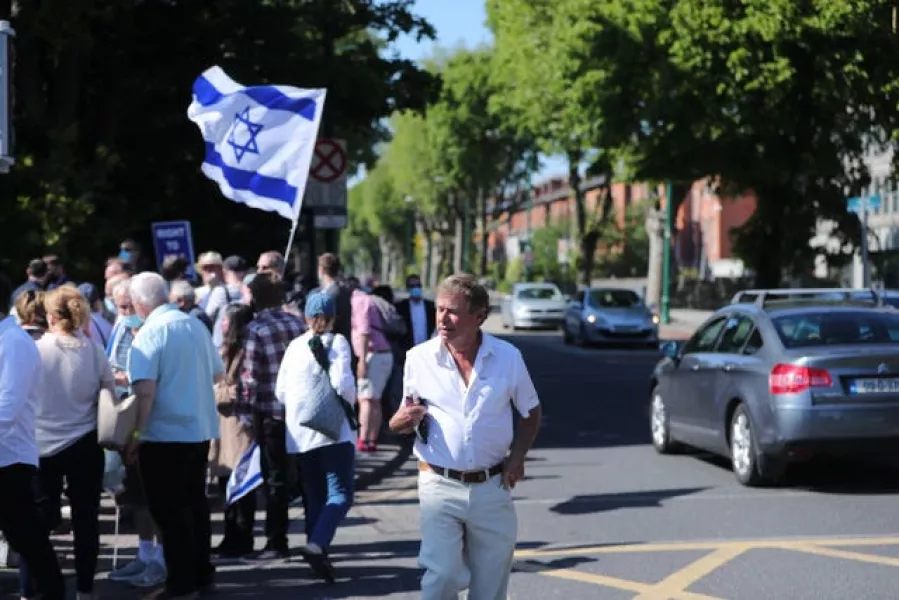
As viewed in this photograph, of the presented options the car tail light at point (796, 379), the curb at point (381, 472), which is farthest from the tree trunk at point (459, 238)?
the car tail light at point (796, 379)

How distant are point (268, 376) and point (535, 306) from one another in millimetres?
40891

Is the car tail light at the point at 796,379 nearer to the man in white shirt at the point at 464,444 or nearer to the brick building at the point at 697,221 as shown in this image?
the man in white shirt at the point at 464,444

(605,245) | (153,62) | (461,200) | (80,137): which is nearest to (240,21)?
(153,62)

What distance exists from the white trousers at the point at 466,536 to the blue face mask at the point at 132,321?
3.76 m

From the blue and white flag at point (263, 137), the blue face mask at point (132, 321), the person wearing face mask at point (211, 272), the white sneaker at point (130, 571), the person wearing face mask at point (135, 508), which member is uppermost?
the blue and white flag at point (263, 137)

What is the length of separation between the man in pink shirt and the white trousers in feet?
31.2

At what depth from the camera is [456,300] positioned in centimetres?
664

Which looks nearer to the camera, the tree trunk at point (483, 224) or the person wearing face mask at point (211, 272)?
the person wearing face mask at point (211, 272)

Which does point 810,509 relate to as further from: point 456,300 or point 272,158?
point 456,300

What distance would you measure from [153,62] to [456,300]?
18.1 metres

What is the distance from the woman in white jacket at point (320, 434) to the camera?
31.7ft

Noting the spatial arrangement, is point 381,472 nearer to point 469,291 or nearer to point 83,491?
point 83,491

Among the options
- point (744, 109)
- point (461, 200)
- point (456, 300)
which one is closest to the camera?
point (456, 300)

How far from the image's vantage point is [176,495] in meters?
9.02
